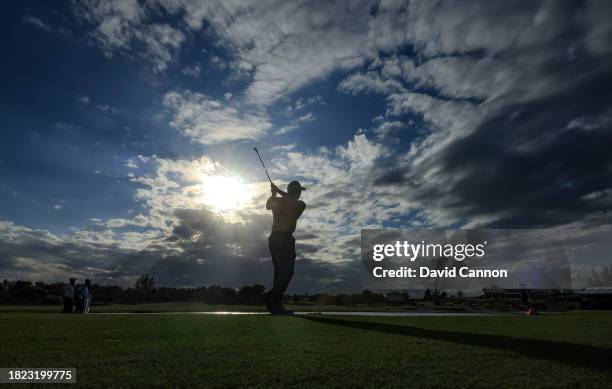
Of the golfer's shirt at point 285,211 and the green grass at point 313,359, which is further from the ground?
the golfer's shirt at point 285,211

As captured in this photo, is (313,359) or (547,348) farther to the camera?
(547,348)

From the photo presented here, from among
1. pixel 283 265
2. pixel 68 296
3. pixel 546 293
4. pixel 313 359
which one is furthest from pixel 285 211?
pixel 546 293

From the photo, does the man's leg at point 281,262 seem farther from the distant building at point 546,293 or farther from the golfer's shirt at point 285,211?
the distant building at point 546,293

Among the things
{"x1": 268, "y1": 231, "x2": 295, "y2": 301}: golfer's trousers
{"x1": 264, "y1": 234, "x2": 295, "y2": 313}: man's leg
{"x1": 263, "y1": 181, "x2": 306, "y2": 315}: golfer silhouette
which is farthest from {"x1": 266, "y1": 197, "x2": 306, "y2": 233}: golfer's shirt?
{"x1": 264, "y1": 234, "x2": 295, "y2": 313}: man's leg

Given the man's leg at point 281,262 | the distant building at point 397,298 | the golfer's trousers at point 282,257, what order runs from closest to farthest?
the man's leg at point 281,262
the golfer's trousers at point 282,257
the distant building at point 397,298

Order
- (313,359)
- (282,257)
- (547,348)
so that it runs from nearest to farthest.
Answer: (313,359) → (547,348) → (282,257)

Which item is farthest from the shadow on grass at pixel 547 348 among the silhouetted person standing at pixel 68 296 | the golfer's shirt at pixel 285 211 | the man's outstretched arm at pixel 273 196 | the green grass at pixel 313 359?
the silhouetted person standing at pixel 68 296

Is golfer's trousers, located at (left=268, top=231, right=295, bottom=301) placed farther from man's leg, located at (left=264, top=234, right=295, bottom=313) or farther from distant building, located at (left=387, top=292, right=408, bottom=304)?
distant building, located at (left=387, top=292, right=408, bottom=304)

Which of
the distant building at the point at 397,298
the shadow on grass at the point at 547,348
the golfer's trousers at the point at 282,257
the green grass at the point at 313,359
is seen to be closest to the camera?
the green grass at the point at 313,359

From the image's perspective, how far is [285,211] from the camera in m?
28.0

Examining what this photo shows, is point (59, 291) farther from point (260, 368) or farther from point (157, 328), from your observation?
point (260, 368)

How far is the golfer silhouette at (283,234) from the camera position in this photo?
2797 cm

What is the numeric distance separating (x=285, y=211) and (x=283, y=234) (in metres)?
1.56

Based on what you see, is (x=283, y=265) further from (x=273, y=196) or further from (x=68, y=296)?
(x=68, y=296)
